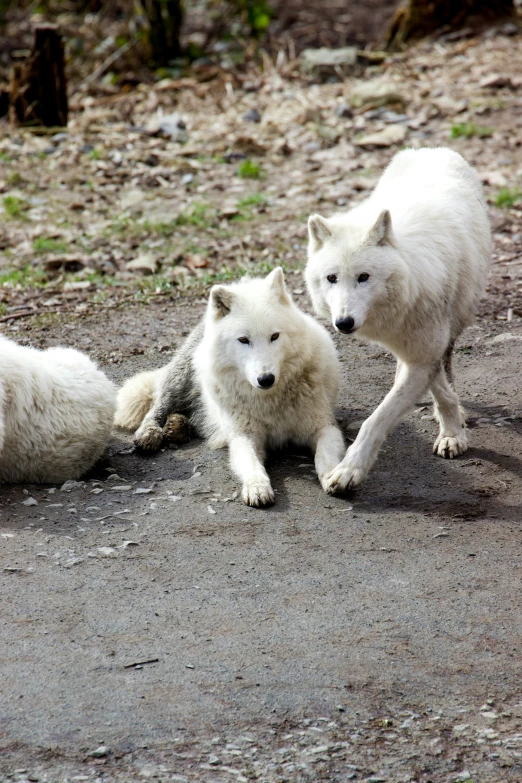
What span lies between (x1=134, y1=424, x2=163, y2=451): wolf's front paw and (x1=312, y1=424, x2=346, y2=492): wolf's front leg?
1.09 meters

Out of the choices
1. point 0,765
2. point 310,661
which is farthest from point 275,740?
point 0,765

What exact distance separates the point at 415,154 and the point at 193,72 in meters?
9.50

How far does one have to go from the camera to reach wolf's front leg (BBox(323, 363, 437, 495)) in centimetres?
494

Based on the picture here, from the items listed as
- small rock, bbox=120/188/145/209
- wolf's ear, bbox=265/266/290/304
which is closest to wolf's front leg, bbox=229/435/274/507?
wolf's ear, bbox=265/266/290/304

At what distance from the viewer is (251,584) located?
421 cm

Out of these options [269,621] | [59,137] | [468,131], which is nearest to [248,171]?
[59,137]

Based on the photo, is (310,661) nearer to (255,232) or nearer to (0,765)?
(0,765)

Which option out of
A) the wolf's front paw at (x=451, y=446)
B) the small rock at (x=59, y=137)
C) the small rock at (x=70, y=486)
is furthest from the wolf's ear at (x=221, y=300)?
the small rock at (x=59, y=137)

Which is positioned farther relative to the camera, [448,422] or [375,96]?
[375,96]

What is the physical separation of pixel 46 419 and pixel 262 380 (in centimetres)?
140

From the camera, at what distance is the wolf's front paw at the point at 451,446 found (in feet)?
18.0

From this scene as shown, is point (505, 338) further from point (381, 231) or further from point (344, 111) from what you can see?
point (344, 111)

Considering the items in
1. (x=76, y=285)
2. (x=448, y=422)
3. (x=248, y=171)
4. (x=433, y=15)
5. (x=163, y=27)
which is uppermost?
(x=163, y=27)

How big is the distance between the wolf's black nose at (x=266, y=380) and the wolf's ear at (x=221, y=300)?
2.05 ft
